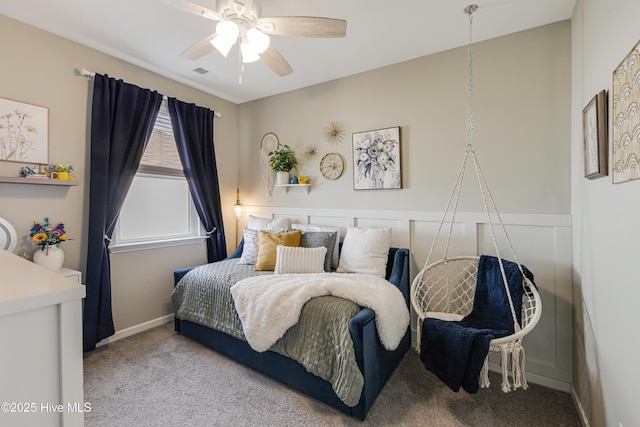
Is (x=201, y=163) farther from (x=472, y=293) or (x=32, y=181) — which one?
(x=472, y=293)

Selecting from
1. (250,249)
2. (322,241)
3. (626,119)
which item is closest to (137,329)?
(250,249)

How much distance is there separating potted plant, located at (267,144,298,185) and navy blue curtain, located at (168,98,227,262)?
79cm

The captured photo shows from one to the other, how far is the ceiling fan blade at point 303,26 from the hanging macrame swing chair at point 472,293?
105 cm

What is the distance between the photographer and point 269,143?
145 inches

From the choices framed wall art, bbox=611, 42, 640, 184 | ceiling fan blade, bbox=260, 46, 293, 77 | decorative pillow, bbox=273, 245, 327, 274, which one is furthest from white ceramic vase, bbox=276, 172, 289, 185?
framed wall art, bbox=611, 42, 640, 184

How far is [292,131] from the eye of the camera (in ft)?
11.5

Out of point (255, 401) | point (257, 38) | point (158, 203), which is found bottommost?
point (255, 401)

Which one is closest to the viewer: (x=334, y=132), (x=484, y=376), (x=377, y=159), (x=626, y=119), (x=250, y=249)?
(x=626, y=119)

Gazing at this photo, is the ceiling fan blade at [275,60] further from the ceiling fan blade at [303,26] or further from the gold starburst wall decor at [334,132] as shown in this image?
the gold starburst wall decor at [334,132]

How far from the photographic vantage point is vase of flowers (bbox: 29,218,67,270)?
2.19 m

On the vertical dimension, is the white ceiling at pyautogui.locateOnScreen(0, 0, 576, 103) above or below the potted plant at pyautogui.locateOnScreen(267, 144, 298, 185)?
above

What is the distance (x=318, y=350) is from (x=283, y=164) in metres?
2.14

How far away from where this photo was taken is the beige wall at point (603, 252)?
114 centimetres

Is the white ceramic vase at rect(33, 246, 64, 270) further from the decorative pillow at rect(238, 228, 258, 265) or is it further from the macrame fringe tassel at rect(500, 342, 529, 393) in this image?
the macrame fringe tassel at rect(500, 342, 529, 393)
